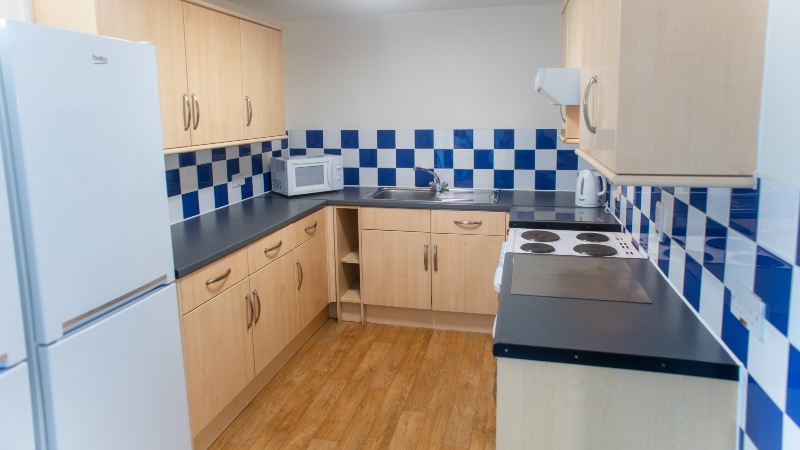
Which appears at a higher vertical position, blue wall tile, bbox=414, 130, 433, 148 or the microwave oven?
blue wall tile, bbox=414, 130, 433, 148

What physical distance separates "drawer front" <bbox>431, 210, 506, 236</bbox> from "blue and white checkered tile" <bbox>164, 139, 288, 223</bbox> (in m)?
1.29

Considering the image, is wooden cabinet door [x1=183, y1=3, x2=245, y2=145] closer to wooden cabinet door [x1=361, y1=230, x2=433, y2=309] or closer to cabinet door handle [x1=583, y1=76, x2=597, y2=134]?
wooden cabinet door [x1=361, y1=230, x2=433, y2=309]

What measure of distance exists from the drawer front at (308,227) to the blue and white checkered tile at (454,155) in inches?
27.7

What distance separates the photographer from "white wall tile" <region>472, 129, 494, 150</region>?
4.07 meters

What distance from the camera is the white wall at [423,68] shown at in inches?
155

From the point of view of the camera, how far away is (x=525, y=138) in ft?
13.1

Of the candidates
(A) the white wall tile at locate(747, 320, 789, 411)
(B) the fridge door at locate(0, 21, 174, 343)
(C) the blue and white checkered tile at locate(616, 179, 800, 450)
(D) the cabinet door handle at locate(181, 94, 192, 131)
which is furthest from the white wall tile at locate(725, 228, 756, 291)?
(D) the cabinet door handle at locate(181, 94, 192, 131)

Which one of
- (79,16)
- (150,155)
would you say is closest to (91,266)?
(150,155)

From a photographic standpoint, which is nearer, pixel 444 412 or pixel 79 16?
pixel 79 16

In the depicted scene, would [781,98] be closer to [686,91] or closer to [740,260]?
[686,91]

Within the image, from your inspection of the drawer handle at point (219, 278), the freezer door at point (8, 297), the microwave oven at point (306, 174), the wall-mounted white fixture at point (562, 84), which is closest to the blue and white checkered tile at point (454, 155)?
the microwave oven at point (306, 174)

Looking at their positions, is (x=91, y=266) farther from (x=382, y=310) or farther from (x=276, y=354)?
(x=382, y=310)

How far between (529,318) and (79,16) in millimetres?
1966

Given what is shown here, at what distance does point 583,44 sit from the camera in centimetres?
224
